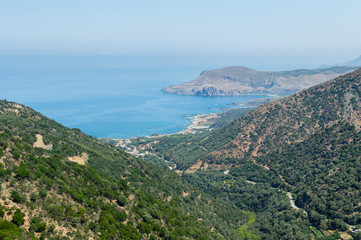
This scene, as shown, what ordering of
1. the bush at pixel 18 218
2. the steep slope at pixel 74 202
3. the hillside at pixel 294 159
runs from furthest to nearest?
the hillside at pixel 294 159
the steep slope at pixel 74 202
the bush at pixel 18 218

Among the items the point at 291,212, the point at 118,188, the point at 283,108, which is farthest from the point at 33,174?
the point at 283,108

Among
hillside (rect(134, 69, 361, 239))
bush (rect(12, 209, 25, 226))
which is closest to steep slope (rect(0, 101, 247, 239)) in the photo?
bush (rect(12, 209, 25, 226))

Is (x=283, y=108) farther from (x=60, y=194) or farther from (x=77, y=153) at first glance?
(x=60, y=194)

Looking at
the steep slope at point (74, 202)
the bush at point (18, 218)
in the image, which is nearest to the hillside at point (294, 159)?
the steep slope at point (74, 202)

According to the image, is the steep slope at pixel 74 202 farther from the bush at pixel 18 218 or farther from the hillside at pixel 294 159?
the hillside at pixel 294 159

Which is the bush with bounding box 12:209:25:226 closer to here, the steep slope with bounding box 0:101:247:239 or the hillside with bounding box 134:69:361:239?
the steep slope with bounding box 0:101:247:239

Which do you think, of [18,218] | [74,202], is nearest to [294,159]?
[74,202]

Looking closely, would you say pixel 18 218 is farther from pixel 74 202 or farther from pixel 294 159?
pixel 294 159

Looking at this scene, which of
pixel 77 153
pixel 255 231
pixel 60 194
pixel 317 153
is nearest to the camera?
pixel 60 194
